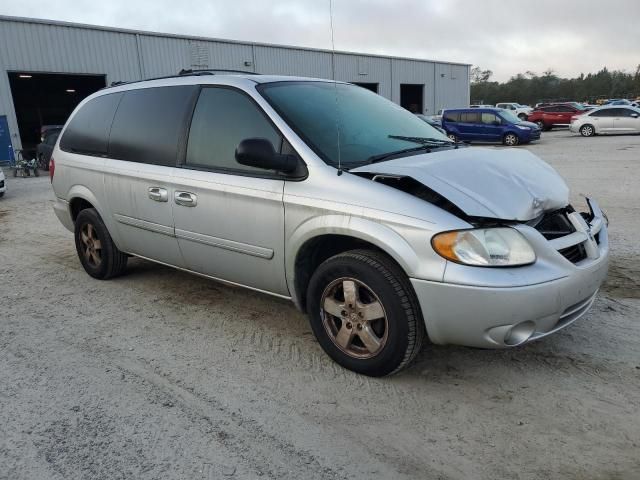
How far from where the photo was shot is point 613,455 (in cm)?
243

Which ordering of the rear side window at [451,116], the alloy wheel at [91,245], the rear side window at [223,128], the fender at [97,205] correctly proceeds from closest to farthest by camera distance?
the rear side window at [223,128] < the fender at [97,205] < the alloy wheel at [91,245] < the rear side window at [451,116]

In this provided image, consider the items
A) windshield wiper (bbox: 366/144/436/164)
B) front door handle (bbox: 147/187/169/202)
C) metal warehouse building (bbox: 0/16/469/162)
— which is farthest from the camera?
metal warehouse building (bbox: 0/16/469/162)

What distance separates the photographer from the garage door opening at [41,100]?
99.8 ft

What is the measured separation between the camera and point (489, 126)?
2270cm

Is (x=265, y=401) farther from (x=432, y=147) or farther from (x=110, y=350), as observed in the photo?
(x=432, y=147)

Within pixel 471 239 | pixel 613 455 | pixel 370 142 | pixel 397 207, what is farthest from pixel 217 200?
pixel 613 455

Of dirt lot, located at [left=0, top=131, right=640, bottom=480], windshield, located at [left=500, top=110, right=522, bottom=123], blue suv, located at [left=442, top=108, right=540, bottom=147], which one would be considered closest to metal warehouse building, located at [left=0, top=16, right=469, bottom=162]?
dirt lot, located at [left=0, top=131, right=640, bottom=480]

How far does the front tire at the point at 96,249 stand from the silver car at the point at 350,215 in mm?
408

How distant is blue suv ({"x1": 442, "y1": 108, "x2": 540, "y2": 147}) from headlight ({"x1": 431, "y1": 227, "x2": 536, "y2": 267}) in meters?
20.4

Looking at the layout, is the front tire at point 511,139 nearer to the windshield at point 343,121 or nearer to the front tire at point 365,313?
the windshield at point 343,121

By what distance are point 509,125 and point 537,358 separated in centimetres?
2076

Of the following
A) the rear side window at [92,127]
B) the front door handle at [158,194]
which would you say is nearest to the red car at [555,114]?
the rear side window at [92,127]

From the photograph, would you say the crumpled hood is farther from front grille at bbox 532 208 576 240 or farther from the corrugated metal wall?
the corrugated metal wall

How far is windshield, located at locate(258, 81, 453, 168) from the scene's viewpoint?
3469 millimetres
